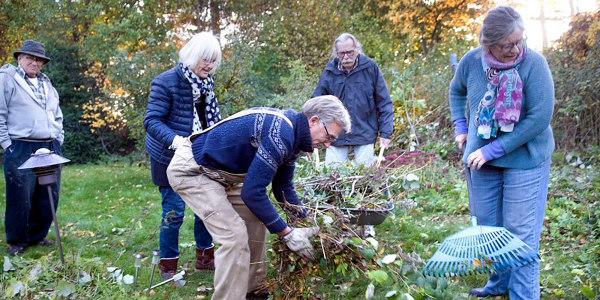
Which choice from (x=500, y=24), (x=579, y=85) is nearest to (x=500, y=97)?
(x=500, y=24)

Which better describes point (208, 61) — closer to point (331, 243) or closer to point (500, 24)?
point (331, 243)

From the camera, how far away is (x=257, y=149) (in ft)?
7.88

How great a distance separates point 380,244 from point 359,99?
144 centimetres

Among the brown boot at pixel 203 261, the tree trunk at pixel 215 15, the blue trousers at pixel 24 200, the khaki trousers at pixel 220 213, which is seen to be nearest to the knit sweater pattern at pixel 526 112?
the khaki trousers at pixel 220 213

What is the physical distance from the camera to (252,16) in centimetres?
1320

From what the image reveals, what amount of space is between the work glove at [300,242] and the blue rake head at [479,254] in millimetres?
585

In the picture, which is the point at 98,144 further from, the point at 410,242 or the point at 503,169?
the point at 503,169

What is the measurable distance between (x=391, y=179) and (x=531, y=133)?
1.06m

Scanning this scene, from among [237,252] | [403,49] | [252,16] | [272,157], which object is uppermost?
[252,16]

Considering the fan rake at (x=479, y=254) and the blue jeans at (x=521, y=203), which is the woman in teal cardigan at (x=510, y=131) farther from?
the fan rake at (x=479, y=254)

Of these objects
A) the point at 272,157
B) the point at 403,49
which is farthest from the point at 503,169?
the point at 403,49

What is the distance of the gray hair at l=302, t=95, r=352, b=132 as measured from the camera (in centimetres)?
237

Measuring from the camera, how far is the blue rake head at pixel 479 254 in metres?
2.29

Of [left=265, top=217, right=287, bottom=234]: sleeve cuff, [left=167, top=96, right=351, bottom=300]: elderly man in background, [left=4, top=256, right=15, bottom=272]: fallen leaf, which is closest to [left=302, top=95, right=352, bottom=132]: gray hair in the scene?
[left=167, top=96, right=351, bottom=300]: elderly man in background
